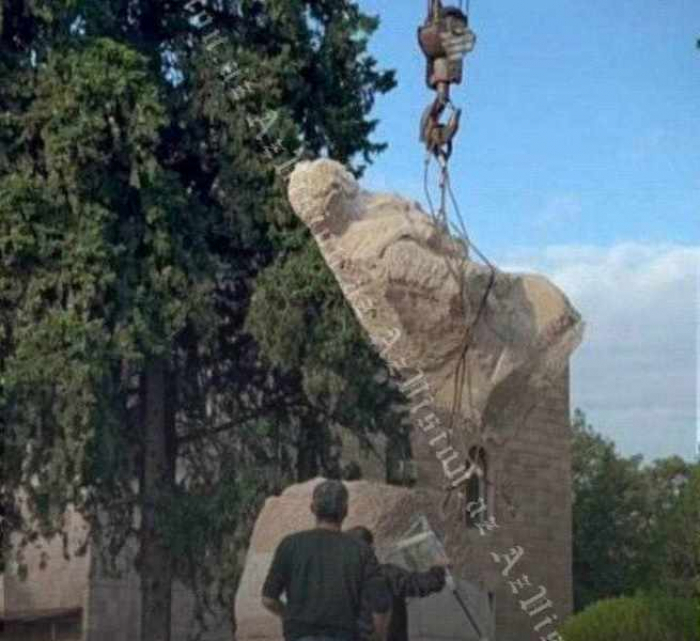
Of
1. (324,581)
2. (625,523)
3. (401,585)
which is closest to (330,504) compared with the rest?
(324,581)

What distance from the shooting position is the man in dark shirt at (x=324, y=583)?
274 inches

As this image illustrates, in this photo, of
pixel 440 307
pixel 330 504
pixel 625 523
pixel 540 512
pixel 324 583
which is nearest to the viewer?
pixel 324 583

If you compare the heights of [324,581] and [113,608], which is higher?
[113,608]

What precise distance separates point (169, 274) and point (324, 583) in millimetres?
7850

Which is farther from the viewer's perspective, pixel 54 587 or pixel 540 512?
pixel 540 512

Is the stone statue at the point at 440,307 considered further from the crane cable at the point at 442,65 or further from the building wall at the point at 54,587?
the building wall at the point at 54,587

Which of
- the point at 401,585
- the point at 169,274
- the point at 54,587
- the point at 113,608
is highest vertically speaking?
the point at 169,274

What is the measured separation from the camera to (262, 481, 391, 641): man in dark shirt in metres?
6.96

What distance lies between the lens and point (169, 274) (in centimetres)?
1457

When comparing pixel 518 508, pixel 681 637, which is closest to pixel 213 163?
pixel 681 637

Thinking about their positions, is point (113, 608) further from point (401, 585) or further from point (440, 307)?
point (401, 585)

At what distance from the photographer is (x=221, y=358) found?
15938 mm

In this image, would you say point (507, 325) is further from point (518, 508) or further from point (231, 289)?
point (518, 508)

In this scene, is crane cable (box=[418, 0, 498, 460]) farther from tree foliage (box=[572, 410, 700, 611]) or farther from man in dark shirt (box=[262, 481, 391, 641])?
tree foliage (box=[572, 410, 700, 611])
